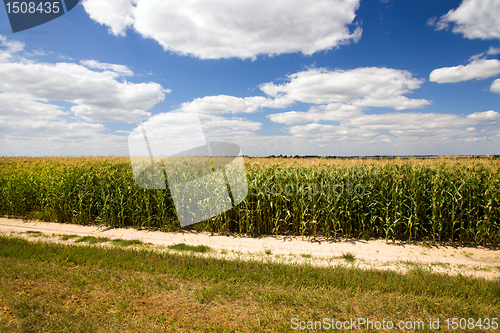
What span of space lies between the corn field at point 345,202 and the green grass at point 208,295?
2955mm

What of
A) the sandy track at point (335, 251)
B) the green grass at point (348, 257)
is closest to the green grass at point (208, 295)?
the sandy track at point (335, 251)

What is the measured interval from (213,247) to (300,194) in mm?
3249

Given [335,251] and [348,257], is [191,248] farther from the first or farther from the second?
[348,257]

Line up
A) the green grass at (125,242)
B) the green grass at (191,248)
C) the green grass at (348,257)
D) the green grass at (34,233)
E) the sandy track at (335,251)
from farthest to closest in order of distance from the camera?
the green grass at (34,233) < the green grass at (125,242) < the green grass at (191,248) < the green grass at (348,257) < the sandy track at (335,251)

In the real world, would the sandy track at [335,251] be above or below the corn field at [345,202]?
below

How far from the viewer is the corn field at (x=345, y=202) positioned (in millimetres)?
7793

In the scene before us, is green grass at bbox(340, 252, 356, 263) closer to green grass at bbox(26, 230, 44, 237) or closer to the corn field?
the corn field

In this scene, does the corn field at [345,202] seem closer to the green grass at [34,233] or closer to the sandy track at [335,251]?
the sandy track at [335,251]

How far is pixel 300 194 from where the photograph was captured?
8.59 meters

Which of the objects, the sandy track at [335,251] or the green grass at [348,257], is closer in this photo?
the sandy track at [335,251]

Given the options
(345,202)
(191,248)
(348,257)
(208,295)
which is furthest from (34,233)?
(345,202)

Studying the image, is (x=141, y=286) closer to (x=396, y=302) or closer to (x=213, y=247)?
(x=213, y=247)

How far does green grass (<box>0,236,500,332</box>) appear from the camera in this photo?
357 cm

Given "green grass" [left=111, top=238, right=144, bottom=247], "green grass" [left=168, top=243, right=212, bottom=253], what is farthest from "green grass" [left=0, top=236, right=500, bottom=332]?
"green grass" [left=111, top=238, right=144, bottom=247]
